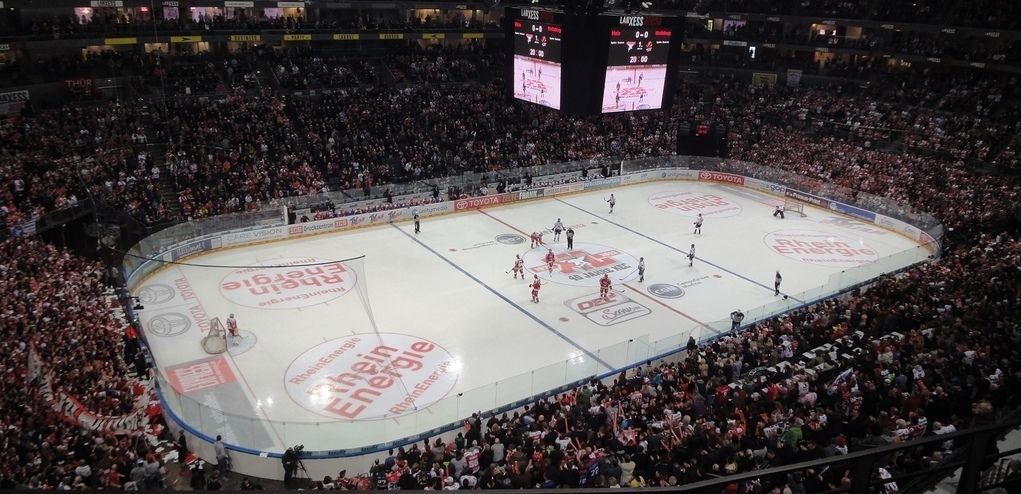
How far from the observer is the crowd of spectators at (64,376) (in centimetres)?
1334

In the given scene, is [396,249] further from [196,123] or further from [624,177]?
[624,177]

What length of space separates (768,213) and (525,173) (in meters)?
14.4

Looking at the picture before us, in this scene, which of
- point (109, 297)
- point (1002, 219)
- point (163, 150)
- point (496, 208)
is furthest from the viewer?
point (496, 208)

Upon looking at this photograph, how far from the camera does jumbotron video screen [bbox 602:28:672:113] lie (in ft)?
101

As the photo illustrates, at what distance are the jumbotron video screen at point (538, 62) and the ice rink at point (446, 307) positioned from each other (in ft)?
23.8

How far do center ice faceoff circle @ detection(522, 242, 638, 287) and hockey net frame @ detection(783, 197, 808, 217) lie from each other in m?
13.9

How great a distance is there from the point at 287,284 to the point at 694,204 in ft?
81.7

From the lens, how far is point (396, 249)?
3366cm

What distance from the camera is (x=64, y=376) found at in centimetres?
1692

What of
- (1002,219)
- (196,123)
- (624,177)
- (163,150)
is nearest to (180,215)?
(163,150)

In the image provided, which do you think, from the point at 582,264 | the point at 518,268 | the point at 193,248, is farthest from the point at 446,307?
the point at 193,248

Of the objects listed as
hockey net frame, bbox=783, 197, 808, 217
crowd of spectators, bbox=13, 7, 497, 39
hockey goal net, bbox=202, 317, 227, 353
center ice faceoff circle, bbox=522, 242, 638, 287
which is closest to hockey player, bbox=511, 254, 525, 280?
center ice faceoff circle, bbox=522, 242, 638, 287

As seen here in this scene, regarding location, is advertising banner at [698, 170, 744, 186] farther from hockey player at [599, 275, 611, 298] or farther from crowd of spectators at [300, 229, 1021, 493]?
crowd of spectators at [300, 229, 1021, 493]

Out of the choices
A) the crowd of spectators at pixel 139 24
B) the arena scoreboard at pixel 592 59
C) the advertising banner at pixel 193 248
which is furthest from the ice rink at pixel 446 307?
the crowd of spectators at pixel 139 24
